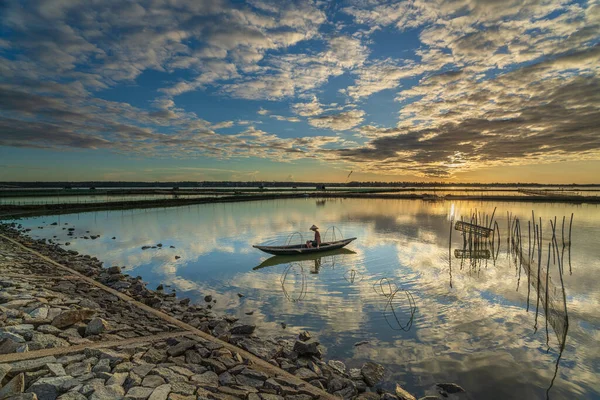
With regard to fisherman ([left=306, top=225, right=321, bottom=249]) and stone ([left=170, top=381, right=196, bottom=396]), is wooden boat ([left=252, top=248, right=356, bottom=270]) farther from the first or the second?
stone ([left=170, top=381, right=196, bottom=396])

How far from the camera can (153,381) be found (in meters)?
5.41

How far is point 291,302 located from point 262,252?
29.0ft

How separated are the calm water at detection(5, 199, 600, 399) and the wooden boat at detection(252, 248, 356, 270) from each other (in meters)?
0.19

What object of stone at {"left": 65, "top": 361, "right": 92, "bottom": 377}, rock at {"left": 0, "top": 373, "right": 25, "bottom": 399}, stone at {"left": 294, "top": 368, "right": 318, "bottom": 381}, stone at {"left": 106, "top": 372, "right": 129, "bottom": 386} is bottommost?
stone at {"left": 294, "top": 368, "right": 318, "bottom": 381}

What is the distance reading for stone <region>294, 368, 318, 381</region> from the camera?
22.6ft

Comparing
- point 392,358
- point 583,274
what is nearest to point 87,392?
point 392,358

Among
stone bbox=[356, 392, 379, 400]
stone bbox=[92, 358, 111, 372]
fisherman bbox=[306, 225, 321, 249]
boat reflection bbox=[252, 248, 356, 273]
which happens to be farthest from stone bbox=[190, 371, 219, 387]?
fisherman bbox=[306, 225, 321, 249]

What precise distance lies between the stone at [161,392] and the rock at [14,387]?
5.91 feet

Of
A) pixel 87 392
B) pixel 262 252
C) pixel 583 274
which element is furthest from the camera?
pixel 262 252

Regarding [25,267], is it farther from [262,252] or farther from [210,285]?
[262,252]

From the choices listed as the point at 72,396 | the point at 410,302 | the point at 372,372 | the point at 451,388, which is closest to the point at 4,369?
the point at 72,396

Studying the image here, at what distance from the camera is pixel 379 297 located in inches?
509

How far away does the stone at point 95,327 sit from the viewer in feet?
23.3

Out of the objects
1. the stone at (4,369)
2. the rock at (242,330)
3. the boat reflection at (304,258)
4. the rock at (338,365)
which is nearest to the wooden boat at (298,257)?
the boat reflection at (304,258)
